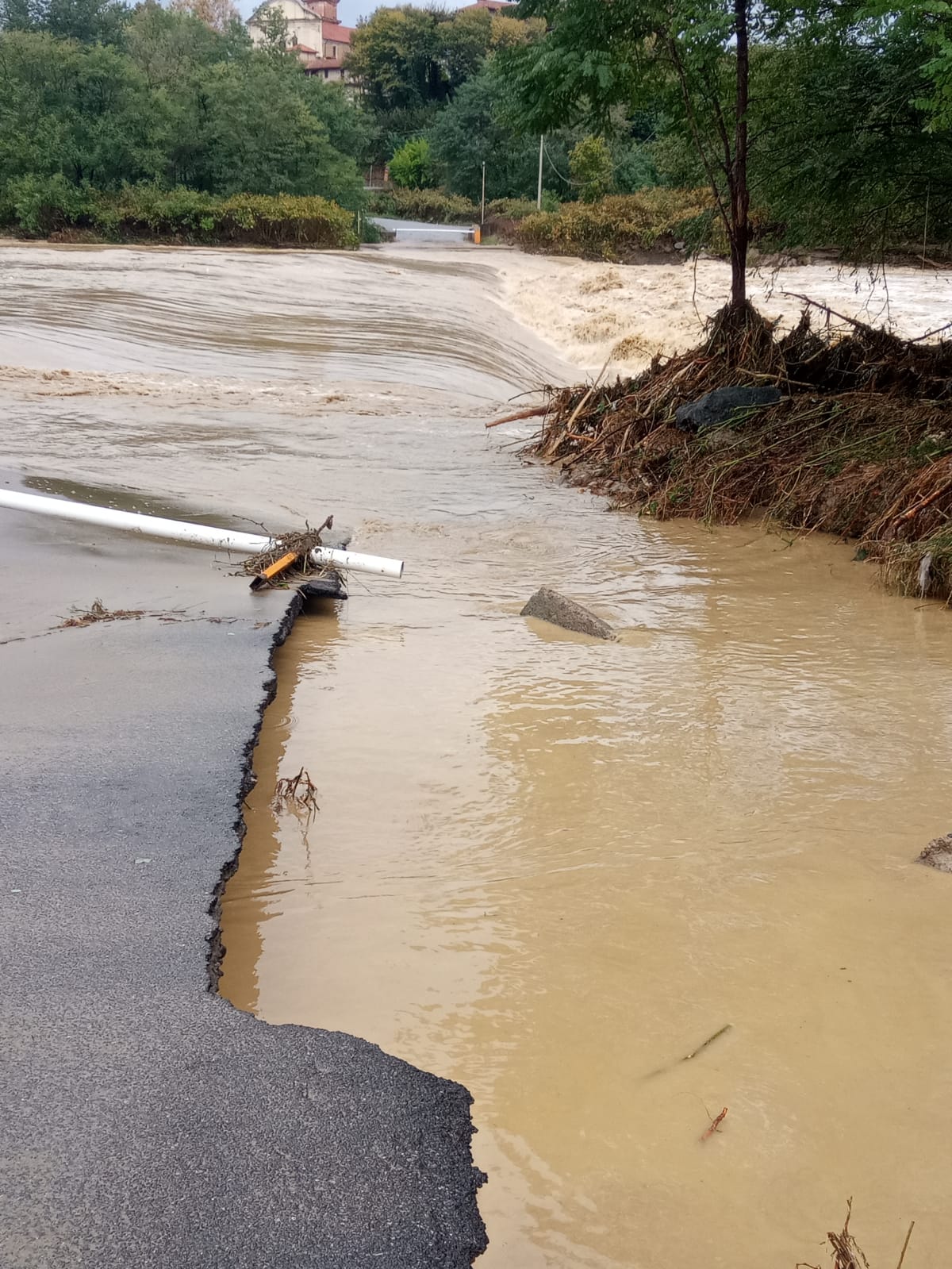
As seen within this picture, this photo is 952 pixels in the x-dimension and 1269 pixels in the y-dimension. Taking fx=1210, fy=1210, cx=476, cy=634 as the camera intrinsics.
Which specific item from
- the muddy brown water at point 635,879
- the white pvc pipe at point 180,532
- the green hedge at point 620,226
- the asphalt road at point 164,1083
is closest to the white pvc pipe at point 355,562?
the white pvc pipe at point 180,532

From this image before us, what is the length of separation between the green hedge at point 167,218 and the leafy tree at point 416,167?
3249 cm

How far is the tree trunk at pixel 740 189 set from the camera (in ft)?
37.2

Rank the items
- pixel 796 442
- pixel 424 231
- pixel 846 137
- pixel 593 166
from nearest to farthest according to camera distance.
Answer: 1. pixel 796 442
2. pixel 846 137
3. pixel 424 231
4. pixel 593 166

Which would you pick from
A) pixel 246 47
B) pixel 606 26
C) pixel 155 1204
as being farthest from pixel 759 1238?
pixel 246 47

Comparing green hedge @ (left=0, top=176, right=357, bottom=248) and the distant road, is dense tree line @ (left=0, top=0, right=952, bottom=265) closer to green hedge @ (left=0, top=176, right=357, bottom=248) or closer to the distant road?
green hedge @ (left=0, top=176, right=357, bottom=248)

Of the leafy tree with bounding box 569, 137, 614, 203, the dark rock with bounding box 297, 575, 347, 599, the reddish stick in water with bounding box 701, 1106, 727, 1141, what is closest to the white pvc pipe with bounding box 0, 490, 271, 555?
the dark rock with bounding box 297, 575, 347, 599

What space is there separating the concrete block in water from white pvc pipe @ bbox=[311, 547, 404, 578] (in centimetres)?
92

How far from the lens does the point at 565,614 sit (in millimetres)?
6781

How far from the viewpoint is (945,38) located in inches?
306

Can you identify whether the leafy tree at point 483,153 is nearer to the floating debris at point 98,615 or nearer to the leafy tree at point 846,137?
the leafy tree at point 846,137

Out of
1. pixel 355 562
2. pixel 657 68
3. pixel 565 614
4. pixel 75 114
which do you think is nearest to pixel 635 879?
pixel 565 614

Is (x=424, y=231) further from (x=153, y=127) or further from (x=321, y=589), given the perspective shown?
(x=321, y=589)

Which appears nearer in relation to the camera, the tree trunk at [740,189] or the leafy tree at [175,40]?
the tree trunk at [740,189]

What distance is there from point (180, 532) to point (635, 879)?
191 inches
